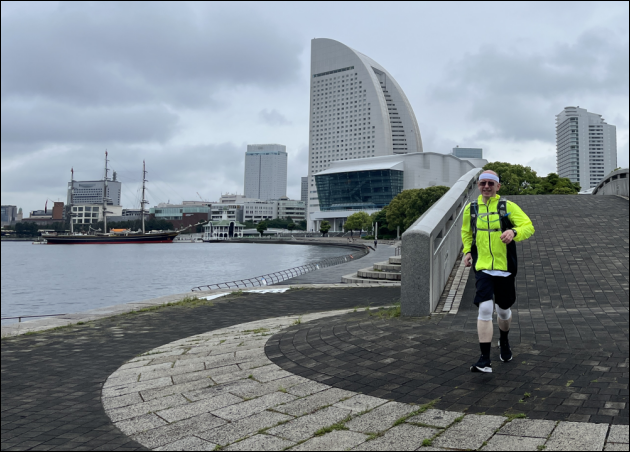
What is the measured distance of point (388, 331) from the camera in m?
5.84

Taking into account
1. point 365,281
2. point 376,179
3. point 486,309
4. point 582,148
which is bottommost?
point 365,281

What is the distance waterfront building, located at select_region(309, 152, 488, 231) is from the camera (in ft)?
469

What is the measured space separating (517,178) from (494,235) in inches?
2218

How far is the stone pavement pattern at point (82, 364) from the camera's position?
3.32 meters

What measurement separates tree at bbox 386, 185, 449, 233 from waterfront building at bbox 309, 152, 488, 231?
54995mm

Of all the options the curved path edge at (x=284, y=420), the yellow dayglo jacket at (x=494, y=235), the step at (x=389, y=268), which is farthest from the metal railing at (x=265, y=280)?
the yellow dayglo jacket at (x=494, y=235)

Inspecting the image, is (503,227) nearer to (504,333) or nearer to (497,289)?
(497,289)

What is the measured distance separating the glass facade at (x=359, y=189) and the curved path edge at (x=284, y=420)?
5468 inches

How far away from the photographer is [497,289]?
4.43 m

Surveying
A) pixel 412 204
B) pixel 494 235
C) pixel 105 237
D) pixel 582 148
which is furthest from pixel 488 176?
pixel 582 148

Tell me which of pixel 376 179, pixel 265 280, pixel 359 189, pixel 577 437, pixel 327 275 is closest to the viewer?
pixel 577 437

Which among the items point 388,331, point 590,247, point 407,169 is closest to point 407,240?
point 388,331

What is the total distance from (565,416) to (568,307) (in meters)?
4.43

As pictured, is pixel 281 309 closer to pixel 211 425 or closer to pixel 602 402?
pixel 211 425
